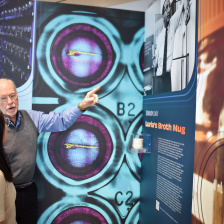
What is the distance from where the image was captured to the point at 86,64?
2197 mm

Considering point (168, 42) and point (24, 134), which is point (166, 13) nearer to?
point (168, 42)

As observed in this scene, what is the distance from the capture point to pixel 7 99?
5.58 feet

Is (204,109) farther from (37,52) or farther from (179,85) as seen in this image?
(37,52)

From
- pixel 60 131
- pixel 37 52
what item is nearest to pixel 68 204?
pixel 60 131

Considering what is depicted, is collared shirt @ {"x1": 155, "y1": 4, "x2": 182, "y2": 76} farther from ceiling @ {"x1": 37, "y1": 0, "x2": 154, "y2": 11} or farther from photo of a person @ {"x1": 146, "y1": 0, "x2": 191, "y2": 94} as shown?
ceiling @ {"x1": 37, "y1": 0, "x2": 154, "y2": 11}

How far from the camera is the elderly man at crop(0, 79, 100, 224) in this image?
5.63ft

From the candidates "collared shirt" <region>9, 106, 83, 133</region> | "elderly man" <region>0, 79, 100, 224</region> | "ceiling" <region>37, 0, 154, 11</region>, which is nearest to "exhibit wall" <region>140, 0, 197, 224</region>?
"ceiling" <region>37, 0, 154, 11</region>

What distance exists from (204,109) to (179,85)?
329 mm

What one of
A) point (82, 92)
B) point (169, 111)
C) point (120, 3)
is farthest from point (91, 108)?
point (120, 3)

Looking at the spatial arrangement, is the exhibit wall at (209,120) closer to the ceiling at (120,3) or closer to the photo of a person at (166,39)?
the photo of a person at (166,39)

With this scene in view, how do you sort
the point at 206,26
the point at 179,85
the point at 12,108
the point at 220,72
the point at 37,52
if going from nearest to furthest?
the point at 220,72 → the point at 206,26 → the point at 179,85 → the point at 12,108 → the point at 37,52

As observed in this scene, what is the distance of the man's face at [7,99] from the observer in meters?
1.70

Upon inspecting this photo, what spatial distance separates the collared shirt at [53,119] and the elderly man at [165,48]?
71 cm

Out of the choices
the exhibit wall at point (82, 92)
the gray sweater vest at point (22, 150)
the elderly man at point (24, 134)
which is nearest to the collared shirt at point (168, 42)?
the exhibit wall at point (82, 92)
